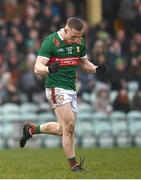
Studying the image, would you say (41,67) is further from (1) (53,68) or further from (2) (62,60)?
(2) (62,60)

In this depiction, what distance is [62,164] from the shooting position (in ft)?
50.8

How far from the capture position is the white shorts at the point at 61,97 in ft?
45.4

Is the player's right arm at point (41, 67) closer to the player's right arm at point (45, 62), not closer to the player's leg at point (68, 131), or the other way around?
the player's right arm at point (45, 62)

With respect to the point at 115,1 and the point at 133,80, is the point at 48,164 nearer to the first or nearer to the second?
the point at 133,80

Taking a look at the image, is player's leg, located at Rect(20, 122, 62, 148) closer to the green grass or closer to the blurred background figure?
the green grass

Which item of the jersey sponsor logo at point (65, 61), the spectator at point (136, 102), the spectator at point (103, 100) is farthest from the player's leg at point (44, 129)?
the spectator at point (136, 102)

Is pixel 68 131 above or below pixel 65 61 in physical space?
below

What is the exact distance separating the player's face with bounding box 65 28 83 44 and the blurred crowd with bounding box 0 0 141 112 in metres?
8.06

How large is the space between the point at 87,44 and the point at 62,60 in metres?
10.8

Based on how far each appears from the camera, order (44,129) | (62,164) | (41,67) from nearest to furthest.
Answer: (41,67), (44,129), (62,164)

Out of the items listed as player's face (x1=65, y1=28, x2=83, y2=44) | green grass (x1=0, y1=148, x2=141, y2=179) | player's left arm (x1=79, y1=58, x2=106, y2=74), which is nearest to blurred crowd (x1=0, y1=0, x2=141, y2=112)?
green grass (x1=0, y1=148, x2=141, y2=179)

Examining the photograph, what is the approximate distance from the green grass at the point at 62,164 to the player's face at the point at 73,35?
1973 mm

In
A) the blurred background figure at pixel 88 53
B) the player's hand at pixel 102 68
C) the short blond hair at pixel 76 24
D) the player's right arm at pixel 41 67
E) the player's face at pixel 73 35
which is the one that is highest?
the short blond hair at pixel 76 24

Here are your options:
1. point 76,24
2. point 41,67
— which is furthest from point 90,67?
point 41,67
